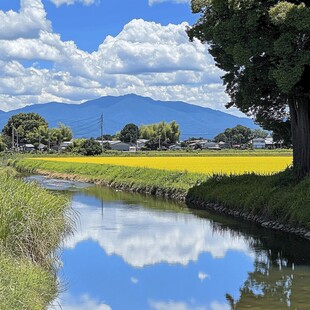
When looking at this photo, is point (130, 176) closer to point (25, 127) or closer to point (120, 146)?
point (25, 127)

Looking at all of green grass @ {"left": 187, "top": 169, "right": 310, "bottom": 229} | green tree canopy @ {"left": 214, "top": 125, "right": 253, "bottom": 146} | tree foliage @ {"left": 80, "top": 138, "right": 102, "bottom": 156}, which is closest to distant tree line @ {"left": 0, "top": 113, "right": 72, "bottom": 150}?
tree foliage @ {"left": 80, "top": 138, "right": 102, "bottom": 156}

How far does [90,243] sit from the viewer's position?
17.4m

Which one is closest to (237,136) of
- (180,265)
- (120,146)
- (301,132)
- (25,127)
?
(120,146)

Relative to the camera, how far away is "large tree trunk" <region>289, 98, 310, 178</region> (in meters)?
22.0

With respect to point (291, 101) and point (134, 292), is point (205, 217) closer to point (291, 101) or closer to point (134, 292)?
point (291, 101)

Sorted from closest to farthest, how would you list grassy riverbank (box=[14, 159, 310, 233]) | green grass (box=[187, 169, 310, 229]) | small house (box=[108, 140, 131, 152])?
green grass (box=[187, 169, 310, 229])
grassy riverbank (box=[14, 159, 310, 233])
small house (box=[108, 140, 131, 152])

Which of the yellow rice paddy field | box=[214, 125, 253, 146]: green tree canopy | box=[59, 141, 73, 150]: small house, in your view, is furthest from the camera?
box=[214, 125, 253, 146]: green tree canopy

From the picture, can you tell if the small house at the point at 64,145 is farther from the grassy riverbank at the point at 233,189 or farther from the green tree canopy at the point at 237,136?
the grassy riverbank at the point at 233,189

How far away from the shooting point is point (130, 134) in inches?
6033

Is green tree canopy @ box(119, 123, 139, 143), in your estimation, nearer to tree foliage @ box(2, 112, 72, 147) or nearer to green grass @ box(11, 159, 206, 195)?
tree foliage @ box(2, 112, 72, 147)

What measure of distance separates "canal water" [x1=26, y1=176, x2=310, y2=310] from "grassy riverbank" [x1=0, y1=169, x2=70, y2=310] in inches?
27.6

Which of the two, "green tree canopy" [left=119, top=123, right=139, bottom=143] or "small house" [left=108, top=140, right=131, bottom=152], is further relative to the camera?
"green tree canopy" [left=119, top=123, right=139, bottom=143]

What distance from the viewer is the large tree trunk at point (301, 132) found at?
22.0 meters

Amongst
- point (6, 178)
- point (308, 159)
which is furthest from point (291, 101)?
→ point (6, 178)
